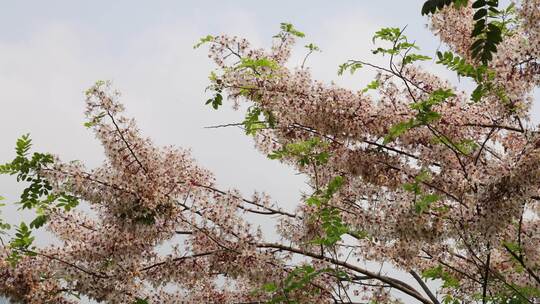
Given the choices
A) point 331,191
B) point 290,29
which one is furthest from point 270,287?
point 290,29

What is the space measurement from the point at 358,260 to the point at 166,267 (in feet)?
9.11

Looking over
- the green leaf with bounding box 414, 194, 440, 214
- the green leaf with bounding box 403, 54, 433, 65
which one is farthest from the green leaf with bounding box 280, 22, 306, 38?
the green leaf with bounding box 414, 194, 440, 214

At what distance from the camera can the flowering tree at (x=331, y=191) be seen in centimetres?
570

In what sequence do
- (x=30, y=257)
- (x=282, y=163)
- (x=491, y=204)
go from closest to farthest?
(x=491, y=204) → (x=30, y=257) → (x=282, y=163)

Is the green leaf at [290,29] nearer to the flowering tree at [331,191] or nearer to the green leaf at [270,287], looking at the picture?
the flowering tree at [331,191]

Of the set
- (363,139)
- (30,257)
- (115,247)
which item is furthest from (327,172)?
(30,257)

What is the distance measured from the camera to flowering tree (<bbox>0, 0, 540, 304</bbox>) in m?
5.70

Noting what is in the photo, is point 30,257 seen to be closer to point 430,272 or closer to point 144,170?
point 144,170

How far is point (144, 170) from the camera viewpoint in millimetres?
6621

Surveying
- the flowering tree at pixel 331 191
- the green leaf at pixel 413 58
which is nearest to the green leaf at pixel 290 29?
the flowering tree at pixel 331 191

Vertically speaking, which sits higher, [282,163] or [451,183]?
[282,163]

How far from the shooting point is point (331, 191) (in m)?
6.43

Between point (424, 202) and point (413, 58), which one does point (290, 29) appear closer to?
point (413, 58)

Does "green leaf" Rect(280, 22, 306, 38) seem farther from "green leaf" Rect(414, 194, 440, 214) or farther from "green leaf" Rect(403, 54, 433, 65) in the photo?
"green leaf" Rect(414, 194, 440, 214)
